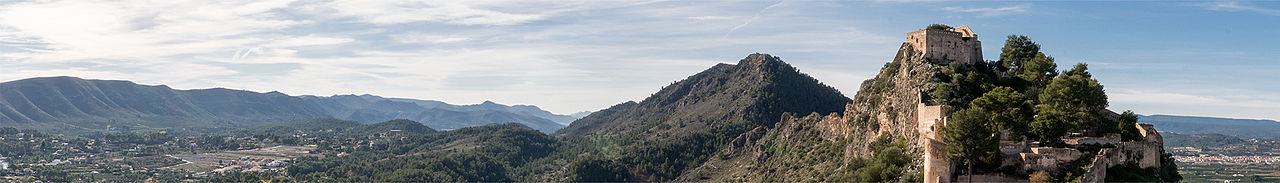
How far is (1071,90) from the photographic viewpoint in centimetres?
6281

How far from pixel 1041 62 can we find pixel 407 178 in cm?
13602

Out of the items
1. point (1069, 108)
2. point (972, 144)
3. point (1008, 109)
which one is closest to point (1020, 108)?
point (1008, 109)

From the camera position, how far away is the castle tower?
7938 centimetres

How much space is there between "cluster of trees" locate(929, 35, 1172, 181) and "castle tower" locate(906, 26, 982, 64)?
2.24 meters

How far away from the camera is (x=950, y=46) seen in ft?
263

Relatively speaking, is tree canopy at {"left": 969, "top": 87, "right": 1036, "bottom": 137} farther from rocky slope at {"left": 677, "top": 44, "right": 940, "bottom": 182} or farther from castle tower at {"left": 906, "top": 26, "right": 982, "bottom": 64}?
castle tower at {"left": 906, "top": 26, "right": 982, "bottom": 64}

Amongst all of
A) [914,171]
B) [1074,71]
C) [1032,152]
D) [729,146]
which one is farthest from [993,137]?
[729,146]

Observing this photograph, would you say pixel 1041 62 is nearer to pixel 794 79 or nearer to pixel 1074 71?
pixel 1074 71

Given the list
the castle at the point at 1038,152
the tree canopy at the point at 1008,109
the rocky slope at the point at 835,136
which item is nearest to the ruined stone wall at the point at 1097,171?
the castle at the point at 1038,152

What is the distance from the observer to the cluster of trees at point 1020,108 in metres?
56.9

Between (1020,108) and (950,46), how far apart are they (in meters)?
18.6

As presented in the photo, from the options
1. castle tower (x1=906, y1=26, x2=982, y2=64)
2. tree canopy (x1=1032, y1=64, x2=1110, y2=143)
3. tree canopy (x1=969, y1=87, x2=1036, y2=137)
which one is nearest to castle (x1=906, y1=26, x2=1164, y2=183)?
tree canopy (x1=969, y1=87, x2=1036, y2=137)

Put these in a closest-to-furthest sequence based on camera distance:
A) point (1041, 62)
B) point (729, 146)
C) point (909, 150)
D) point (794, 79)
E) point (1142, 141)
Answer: point (1142, 141)
point (909, 150)
point (1041, 62)
point (729, 146)
point (794, 79)

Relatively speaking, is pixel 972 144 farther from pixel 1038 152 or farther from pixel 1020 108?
pixel 1020 108
